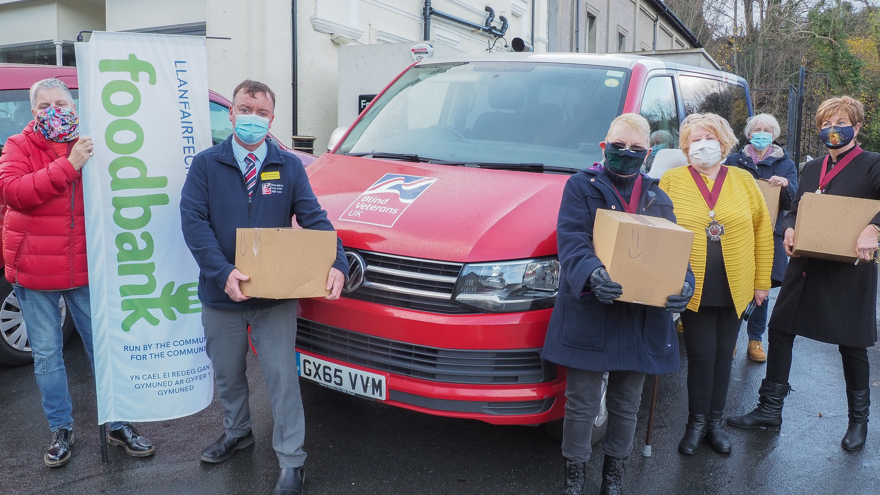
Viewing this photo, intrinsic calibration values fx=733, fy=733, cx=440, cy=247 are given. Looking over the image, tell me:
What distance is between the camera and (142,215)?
3.34m

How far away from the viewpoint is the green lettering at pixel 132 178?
3268 millimetres

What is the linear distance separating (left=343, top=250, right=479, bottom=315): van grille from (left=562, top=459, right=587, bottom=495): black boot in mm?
775

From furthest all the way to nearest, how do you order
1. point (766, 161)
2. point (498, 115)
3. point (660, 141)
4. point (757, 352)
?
1. point (757, 352)
2. point (766, 161)
3. point (660, 141)
4. point (498, 115)

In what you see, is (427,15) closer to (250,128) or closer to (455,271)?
(250,128)

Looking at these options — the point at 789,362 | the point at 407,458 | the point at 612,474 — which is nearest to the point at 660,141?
the point at 789,362

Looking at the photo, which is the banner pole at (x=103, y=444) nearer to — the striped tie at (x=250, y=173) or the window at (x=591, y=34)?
the striped tie at (x=250, y=173)

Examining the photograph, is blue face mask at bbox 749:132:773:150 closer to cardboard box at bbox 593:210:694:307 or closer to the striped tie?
cardboard box at bbox 593:210:694:307

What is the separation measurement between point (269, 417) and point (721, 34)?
29.9 metres

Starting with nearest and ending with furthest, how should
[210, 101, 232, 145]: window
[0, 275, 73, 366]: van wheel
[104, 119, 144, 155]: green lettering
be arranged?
[104, 119, 144, 155]: green lettering < [0, 275, 73, 366]: van wheel < [210, 101, 232, 145]: window

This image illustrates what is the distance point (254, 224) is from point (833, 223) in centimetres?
280

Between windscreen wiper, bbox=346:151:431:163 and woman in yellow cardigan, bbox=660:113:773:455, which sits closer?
woman in yellow cardigan, bbox=660:113:773:455

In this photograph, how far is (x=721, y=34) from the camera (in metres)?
29.5

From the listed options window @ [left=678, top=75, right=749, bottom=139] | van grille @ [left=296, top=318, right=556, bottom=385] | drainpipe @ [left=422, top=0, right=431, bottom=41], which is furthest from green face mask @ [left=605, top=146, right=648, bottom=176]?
drainpipe @ [left=422, top=0, right=431, bottom=41]

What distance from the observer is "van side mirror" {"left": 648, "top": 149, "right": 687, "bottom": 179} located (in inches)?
161
